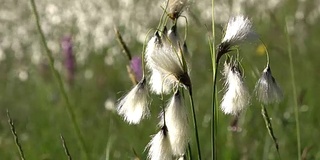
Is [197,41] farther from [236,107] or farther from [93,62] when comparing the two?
[236,107]

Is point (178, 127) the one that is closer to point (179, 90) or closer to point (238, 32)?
point (179, 90)

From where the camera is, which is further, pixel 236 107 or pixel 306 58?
pixel 306 58

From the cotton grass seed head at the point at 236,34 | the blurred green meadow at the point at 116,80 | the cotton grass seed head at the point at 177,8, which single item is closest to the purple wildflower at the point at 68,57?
the blurred green meadow at the point at 116,80

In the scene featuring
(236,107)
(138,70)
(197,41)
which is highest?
(236,107)

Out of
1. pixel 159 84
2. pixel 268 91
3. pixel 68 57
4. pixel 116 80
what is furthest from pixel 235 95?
pixel 116 80

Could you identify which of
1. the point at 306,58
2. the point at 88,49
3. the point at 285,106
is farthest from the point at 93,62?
the point at 285,106

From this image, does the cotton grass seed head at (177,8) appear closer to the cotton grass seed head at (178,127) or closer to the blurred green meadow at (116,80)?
the cotton grass seed head at (178,127)

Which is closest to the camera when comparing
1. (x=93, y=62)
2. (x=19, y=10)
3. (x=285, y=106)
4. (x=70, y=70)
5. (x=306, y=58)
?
(x=285, y=106)

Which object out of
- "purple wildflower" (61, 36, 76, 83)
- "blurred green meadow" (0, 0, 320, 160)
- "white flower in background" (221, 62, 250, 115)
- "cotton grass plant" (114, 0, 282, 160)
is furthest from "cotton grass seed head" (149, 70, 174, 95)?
"purple wildflower" (61, 36, 76, 83)

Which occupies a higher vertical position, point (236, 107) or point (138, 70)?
point (236, 107)
